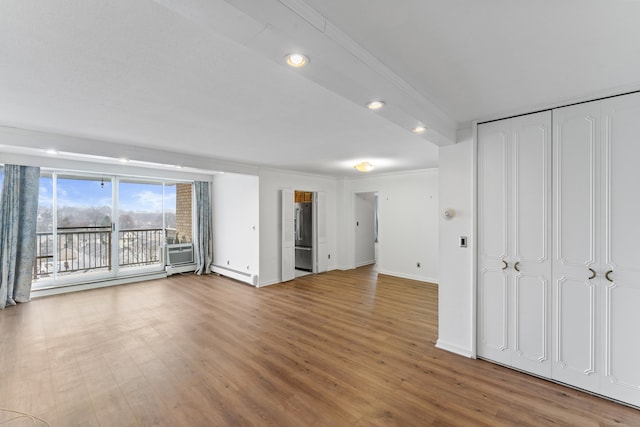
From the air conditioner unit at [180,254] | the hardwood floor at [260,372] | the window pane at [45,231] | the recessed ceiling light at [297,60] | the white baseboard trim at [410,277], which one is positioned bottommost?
the hardwood floor at [260,372]

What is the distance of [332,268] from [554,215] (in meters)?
5.42

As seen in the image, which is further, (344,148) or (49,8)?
(344,148)

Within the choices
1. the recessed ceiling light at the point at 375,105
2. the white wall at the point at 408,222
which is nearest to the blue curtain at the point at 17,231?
the recessed ceiling light at the point at 375,105

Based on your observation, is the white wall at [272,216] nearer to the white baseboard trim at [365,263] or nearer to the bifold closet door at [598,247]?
the white baseboard trim at [365,263]

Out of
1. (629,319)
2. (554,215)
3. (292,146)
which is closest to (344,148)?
(292,146)

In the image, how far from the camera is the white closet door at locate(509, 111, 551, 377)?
256cm

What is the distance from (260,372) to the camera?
2.67 meters

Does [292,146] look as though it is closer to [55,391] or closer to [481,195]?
[481,195]

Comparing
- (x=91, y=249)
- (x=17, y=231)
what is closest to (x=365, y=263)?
(x=91, y=249)

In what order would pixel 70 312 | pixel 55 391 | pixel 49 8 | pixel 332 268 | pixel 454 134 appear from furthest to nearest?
pixel 332 268 → pixel 70 312 → pixel 454 134 → pixel 55 391 → pixel 49 8

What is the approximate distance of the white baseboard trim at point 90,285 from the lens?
5.09 m

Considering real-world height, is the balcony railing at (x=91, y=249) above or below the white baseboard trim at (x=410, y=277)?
above

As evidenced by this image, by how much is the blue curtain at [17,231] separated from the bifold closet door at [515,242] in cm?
699

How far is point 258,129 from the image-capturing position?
3219mm
